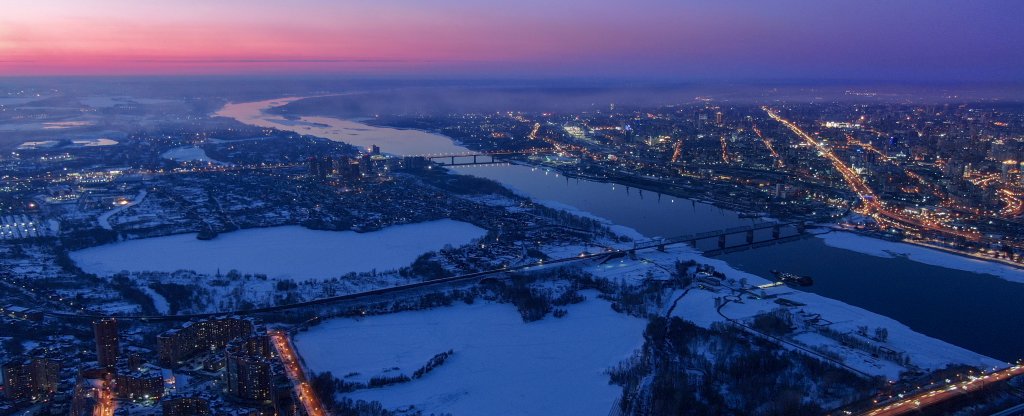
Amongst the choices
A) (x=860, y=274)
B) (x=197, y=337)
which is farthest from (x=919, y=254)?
(x=197, y=337)

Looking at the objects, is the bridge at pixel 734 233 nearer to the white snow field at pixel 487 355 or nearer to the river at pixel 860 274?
the river at pixel 860 274

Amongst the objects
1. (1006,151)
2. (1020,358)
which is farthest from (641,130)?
(1020,358)

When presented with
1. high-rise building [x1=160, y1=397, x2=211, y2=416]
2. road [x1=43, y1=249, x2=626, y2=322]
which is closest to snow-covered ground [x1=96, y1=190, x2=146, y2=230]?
road [x1=43, y1=249, x2=626, y2=322]

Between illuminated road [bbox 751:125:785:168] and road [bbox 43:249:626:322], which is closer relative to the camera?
road [bbox 43:249:626:322]

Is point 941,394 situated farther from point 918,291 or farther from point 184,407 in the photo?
point 184,407

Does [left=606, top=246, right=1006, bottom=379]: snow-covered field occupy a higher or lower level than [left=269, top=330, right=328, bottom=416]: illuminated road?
higher

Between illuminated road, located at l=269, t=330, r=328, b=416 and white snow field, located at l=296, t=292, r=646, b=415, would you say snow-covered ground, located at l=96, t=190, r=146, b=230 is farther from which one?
white snow field, located at l=296, t=292, r=646, b=415
